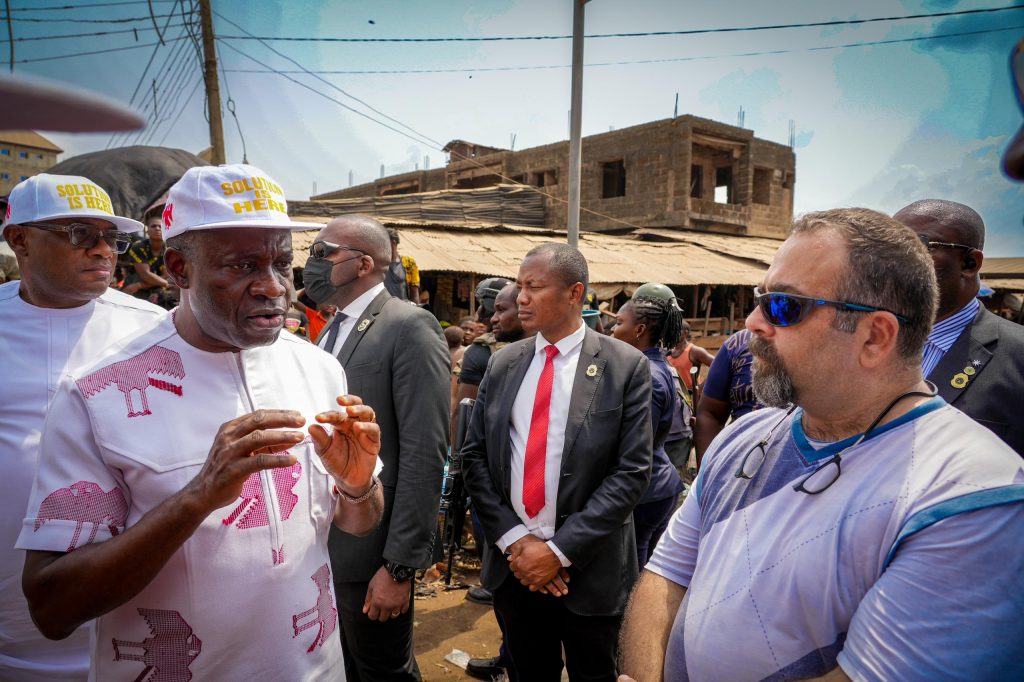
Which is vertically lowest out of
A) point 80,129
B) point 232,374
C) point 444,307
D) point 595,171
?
point 444,307

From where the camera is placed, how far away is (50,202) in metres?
2.58

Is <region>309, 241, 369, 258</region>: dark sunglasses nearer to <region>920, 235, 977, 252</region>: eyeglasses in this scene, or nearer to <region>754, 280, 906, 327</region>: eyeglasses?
<region>754, 280, 906, 327</region>: eyeglasses

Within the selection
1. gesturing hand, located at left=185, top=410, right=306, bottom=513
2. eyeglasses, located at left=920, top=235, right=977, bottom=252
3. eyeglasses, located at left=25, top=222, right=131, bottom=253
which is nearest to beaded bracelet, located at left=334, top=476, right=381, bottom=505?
gesturing hand, located at left=185, top=410, right=306, bottom=513

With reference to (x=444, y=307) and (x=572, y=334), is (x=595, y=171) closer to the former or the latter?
(x=444, y=307)

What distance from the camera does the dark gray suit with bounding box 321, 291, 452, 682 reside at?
99.6 inches

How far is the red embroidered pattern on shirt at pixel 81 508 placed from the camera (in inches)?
53.6

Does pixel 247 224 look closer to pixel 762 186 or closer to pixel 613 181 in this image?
pixel 613 181

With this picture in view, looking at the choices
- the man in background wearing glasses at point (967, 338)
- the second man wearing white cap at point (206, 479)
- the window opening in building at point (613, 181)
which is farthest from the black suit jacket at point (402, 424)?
the window opening in building at point (613, 181)

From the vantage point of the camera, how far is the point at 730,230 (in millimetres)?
23391

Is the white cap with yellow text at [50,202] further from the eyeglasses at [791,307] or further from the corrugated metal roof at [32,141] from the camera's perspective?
the eyeglasses at [791,307]

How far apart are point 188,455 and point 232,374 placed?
264 mm

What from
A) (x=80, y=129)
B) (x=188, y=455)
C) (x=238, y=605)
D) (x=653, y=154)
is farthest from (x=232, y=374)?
(x=653, y=154)

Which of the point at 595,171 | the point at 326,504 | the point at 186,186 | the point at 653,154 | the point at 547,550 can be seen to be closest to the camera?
the point at 186,186

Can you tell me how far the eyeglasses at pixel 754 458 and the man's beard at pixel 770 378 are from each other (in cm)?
9
